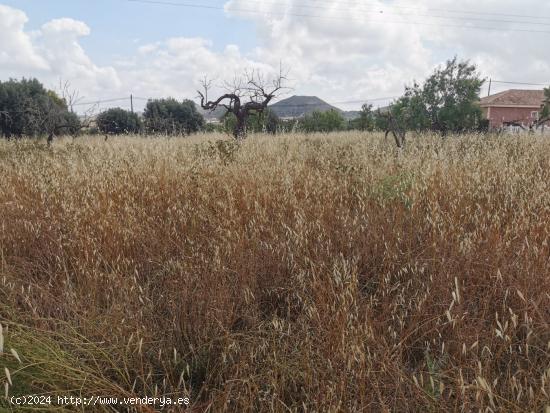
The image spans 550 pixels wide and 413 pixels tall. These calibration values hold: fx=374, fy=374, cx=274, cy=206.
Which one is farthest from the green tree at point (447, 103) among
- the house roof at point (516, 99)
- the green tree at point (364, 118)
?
the house roof at point (516, 99)

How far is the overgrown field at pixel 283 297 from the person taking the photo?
125 cm

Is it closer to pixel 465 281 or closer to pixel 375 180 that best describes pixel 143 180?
pixel 375 180

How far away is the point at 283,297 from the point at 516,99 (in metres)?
43.3

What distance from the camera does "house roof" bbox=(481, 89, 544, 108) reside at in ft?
118

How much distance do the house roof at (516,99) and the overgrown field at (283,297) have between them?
39.4m

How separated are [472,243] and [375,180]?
1.62 metres

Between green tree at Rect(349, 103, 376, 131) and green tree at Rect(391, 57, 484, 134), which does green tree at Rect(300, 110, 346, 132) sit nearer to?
green tree at Rect(349, 103, 376, 131)

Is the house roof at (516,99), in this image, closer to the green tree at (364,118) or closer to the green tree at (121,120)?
the green tree at (364,118)

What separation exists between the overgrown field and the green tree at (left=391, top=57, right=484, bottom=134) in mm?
10700

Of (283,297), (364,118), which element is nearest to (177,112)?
(364,118)

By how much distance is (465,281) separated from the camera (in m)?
1.81

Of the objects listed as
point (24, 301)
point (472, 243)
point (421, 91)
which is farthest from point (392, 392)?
point (421, 91)

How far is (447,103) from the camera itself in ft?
42.9

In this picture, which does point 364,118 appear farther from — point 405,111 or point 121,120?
point 121,120
